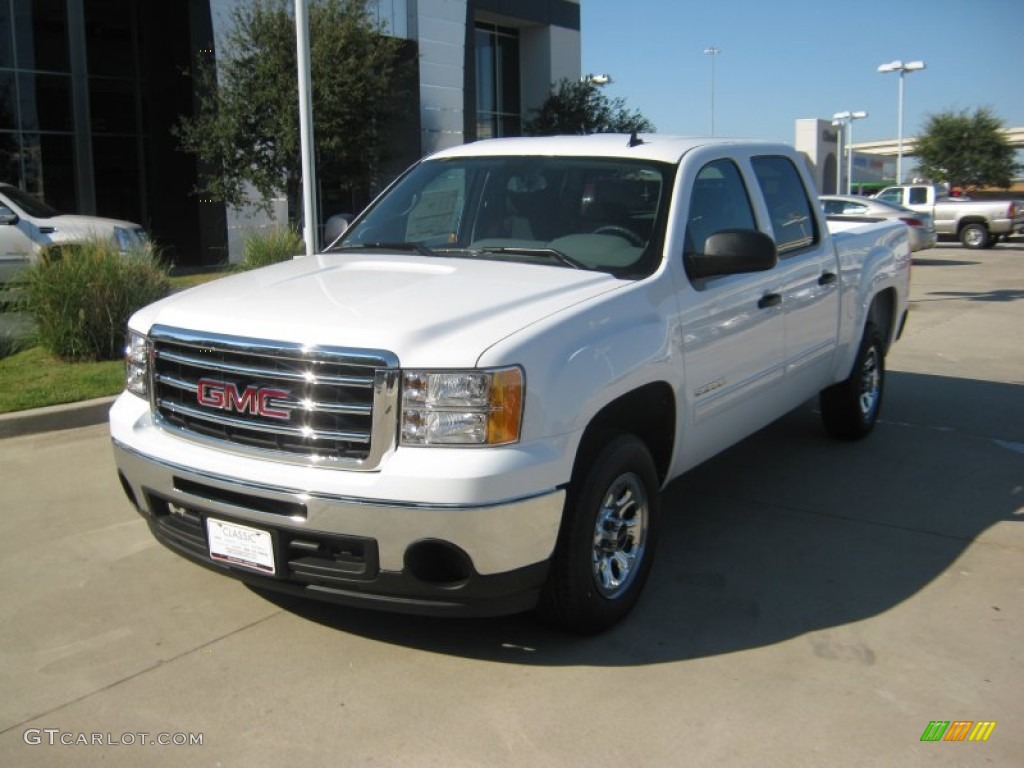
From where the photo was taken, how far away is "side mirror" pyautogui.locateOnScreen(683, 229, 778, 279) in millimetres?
4414

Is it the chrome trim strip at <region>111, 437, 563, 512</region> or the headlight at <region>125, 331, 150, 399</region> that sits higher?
the headlight at <region>125, 331, 150, 399</region>

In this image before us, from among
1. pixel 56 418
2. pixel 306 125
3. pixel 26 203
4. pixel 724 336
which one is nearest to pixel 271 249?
pixel 306 125

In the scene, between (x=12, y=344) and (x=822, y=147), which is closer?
(x=12, y=344)

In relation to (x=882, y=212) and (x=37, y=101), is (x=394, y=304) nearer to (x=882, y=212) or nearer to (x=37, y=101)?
(x=37, y=101)

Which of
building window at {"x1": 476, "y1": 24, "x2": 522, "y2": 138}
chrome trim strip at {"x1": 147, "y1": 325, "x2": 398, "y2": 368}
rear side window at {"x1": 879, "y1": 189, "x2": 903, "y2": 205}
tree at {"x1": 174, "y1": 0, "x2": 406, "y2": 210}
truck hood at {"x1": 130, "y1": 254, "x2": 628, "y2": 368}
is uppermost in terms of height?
building window at {"x1": 476, "y1": 24, "x2": 522, "y2": 138}

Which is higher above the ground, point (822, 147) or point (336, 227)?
point (822, 147)

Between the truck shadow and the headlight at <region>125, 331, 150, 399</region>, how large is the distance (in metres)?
1.04

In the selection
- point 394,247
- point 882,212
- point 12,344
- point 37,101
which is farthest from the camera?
point 882,212

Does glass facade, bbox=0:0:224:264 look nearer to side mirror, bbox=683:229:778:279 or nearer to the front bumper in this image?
side mirror, bbox=683:229:778:279

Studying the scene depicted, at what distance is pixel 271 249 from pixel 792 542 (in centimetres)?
968

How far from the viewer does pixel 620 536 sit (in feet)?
13.4

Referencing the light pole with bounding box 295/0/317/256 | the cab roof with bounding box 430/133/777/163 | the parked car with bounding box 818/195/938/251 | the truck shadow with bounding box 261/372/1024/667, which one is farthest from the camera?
the parked car with bounding box 818/195/938/251

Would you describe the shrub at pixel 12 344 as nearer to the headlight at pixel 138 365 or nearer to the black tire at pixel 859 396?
the headlight at pixel 138 365

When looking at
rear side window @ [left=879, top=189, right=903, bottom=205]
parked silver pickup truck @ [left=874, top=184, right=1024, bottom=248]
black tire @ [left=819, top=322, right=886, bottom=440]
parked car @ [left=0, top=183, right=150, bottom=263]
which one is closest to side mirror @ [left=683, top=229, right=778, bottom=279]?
black tire @ [left=819, top=322, right=886, bottom=440]
